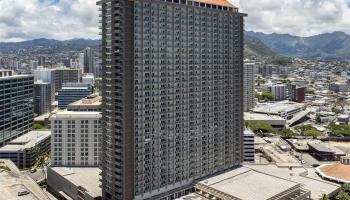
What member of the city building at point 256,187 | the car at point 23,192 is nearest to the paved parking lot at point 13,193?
the car at point 23,192

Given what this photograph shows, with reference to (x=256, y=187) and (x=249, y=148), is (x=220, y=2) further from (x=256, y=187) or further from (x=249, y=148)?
(x=249, y=148)

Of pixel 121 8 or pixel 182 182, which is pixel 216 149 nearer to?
pixel 182 182

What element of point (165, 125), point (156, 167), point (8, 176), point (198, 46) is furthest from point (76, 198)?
point (198, 46)

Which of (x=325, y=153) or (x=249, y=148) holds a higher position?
(x=249, y=148)

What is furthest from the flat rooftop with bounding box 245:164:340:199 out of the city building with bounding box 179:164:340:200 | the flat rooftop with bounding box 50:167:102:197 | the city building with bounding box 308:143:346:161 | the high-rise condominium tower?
the flat rooftop with bounding box 50:167:102:197

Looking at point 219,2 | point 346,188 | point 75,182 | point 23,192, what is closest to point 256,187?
point 346,188

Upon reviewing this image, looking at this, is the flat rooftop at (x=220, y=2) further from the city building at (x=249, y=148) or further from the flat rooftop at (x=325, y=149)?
the flat rooftop at (x=325, y=149)

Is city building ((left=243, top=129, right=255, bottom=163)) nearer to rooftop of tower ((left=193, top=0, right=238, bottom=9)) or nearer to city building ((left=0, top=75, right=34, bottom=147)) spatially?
rooftop of tower ((left=193, top=0, right=238, bottom=9))
